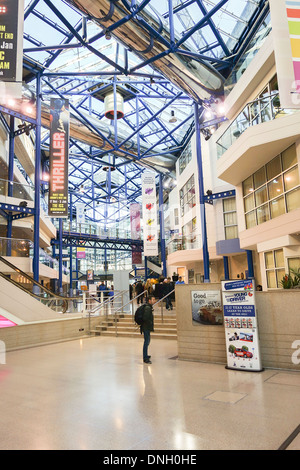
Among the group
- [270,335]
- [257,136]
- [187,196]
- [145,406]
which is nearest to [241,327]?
[270,335]

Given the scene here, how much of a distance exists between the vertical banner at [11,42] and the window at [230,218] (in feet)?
47.0

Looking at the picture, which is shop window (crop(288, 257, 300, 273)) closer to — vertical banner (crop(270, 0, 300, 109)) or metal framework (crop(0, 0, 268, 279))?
vertical banner (crop(270, 0, 300, 109))

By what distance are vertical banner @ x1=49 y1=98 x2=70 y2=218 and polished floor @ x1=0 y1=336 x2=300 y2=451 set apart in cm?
1181

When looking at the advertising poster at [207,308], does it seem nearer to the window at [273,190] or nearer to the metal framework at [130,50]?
the window at [273,190]

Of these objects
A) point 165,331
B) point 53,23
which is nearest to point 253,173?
point 165,331

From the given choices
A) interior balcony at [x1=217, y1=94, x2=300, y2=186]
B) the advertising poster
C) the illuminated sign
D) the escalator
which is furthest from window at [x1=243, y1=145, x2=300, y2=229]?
the escalator

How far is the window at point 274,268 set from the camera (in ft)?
42.2

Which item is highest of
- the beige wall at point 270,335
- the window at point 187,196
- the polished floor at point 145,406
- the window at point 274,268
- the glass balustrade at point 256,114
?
the window at point 187,196

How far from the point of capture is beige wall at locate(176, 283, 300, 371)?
24.8 feet

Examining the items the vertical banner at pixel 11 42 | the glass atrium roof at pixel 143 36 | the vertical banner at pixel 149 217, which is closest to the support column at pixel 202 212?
the glass atrium roof at pixel 143 36

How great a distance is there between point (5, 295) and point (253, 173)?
11.5m

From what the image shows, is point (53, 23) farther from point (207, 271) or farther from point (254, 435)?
point (254, 435)

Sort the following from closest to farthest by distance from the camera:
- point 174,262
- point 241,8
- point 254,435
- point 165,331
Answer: point 254,435 < point 165,331 < point 241,8 < point 174,262

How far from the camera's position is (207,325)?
8.96 meters
